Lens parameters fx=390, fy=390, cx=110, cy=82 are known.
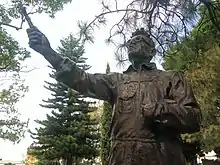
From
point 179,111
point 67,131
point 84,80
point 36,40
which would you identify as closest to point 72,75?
point 84,80

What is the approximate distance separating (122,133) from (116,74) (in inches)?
21.9

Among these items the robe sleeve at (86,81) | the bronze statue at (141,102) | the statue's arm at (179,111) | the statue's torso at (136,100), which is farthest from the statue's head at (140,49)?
the statue's arm at (179,111)

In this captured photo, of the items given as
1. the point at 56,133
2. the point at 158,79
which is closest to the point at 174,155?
the point at 158,79

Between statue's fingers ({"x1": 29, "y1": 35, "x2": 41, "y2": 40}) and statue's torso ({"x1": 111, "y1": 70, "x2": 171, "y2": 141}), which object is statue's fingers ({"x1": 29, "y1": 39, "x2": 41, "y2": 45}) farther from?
statue's torso ({"x1": 111, "y1": 70, "x2": 171, "y2": 141})

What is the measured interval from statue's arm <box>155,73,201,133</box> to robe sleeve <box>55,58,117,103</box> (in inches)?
19.3

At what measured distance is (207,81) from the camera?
12.6 m

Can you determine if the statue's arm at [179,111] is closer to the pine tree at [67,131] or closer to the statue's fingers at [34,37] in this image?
the statue's fingers at [34,37]

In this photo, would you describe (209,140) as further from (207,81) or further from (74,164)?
(74,164)

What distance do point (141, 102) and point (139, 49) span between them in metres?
0.44

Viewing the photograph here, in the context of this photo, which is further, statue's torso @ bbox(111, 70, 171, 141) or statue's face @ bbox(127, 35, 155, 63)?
statue's face @ bbox(127, 35, 155, 63)

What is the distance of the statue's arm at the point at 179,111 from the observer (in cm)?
261

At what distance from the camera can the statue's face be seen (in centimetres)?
307

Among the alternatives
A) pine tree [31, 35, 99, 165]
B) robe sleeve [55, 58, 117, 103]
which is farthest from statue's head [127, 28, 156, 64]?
pine tree [31, 35, 99, 165]

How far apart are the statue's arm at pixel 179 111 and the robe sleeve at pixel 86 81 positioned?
1.61 ft
